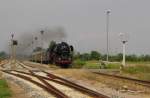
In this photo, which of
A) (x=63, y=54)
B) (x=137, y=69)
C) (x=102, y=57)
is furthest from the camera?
(x=102, y=57)

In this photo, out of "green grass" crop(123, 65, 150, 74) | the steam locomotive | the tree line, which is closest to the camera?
"green grass" crop(123, 65, 150, 74)

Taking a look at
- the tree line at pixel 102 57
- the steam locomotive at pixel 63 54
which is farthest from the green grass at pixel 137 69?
the tree line at pixel 102 57

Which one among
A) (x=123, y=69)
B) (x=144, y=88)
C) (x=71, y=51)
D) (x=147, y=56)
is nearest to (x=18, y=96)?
(x=144, y=88)

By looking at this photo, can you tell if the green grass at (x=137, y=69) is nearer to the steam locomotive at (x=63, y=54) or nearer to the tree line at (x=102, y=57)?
the steam locomotive at (x=63, y=54)

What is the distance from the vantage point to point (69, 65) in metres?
59.7

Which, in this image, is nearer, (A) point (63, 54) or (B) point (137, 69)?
(B) point (137, 69)

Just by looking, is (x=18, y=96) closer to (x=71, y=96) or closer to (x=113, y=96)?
(x=71, y=96)

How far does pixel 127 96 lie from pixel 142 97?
2.35 feet

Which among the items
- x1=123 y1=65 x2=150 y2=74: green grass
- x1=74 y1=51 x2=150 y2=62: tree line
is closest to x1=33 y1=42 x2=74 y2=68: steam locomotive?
x1=123 y1=65 x2=150 y2=74: green grass

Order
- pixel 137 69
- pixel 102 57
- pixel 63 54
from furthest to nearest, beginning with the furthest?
pixel 102 57 < pixel 63 54 < pixel 137 69

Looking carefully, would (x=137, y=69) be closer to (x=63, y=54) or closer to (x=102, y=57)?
(x=63, y=54)

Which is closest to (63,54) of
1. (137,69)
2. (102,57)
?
(137,69)

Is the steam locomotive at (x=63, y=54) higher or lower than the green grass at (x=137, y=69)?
higher

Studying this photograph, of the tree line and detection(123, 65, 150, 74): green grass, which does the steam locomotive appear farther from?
the tree line
